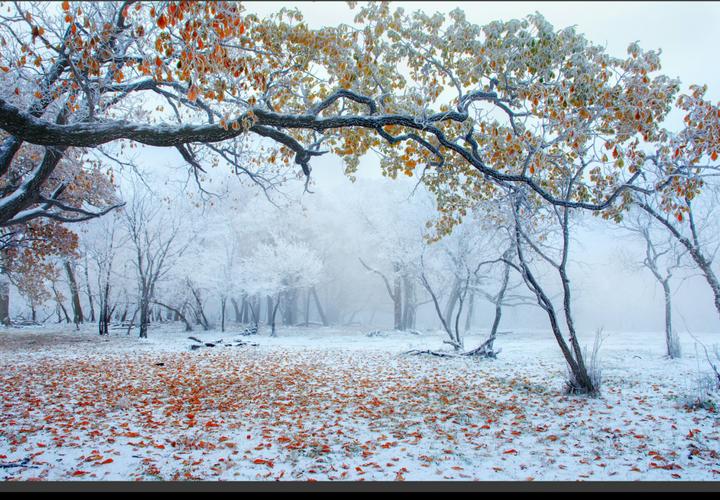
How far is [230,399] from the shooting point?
716 centimetres

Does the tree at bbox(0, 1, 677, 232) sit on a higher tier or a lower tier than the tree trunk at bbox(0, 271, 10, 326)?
higher

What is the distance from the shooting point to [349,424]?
5.71 meters

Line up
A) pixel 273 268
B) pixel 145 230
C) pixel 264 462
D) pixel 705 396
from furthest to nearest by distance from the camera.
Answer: pixel 273 268 < pixel 145 230 < pixel 705 396 < pixel 264 462

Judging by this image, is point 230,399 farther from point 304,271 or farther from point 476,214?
point 304,271

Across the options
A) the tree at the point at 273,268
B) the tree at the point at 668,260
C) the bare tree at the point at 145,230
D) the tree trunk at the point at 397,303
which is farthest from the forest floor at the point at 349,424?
the tree trunk at the point at 397,303

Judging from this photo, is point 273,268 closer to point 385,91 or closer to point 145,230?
point 145,230

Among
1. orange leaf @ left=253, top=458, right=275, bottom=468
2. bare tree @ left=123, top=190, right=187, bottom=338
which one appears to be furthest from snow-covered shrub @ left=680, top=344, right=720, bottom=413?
bare tree @ left=123, top=190, right=187, bottom=338

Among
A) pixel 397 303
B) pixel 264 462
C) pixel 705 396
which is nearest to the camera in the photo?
pixel 264 462

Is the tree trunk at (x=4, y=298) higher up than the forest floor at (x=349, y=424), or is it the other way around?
the tree trunk at (x=4, y=298)

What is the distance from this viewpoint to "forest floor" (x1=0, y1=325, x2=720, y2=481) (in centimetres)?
415

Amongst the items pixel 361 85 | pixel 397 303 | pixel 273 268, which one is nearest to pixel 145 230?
pixel 273 268

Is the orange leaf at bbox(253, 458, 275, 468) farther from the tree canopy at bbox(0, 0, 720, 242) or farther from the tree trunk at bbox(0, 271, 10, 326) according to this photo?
the tree trunk at bbox(0, 271, 10, 326)

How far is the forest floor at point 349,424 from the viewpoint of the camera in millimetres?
4148

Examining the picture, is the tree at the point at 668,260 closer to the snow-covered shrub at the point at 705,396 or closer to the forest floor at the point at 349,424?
the forest floor at the point at 349,424
